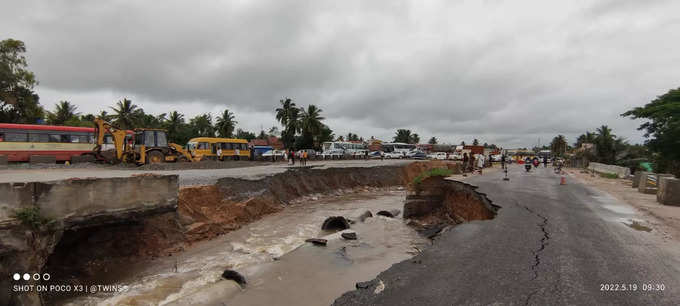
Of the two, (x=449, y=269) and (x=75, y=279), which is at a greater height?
(x=449, y=269)

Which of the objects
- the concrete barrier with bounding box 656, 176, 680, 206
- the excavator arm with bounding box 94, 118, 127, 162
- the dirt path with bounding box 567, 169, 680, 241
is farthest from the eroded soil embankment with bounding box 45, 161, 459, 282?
the concrete barrier with bounding box 656, 176, 680, 206

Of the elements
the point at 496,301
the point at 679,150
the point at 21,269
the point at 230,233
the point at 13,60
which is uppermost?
the point at 13,60

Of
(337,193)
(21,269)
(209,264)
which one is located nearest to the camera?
(21,269)

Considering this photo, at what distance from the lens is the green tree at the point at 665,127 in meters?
20.0

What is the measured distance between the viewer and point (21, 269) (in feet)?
17.3

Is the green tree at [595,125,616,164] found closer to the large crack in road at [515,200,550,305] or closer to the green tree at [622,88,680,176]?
the green tree at [622,88,680,176]

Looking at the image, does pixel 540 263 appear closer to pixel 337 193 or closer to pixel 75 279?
pixel 75 279

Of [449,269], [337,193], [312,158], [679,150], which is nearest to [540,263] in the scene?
[449,269]

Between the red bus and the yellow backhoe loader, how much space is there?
11.2 feet

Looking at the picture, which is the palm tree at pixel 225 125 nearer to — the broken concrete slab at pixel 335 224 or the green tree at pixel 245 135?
the green tree at pixel 245 135

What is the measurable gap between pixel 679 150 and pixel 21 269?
31.5m

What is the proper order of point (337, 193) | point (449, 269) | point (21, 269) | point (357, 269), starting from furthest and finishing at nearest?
point (337, 193) → point (357, 269) → point (21, 269) → point (449, 269)

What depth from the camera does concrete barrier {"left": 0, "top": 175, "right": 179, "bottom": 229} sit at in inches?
218

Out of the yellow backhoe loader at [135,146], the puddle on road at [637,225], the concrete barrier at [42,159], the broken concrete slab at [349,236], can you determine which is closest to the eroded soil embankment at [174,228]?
the broken concrete slab at [349,236]
